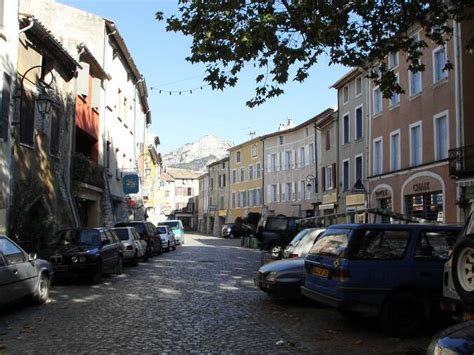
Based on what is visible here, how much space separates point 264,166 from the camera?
2557 inches

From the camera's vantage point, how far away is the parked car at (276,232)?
88.0 feet

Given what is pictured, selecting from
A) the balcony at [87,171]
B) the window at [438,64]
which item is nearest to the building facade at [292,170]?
the window at [438,64]

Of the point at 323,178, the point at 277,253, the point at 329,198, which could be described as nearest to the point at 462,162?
the point at 277,253

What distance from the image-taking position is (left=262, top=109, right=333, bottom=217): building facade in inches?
1993

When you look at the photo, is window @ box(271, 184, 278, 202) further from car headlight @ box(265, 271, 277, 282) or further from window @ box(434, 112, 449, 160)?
car headlight @ box(265, 271, 277, 282)

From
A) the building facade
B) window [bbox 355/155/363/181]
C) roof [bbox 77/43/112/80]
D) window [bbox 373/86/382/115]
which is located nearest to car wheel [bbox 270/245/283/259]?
roof [bbox 77/43/112/80]

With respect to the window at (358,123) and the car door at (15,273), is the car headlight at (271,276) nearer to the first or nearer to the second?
the car door at (15,273)

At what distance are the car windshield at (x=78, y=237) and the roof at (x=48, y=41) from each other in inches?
255

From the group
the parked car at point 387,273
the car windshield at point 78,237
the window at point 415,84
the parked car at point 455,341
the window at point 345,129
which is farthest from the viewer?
the window at point 345,129

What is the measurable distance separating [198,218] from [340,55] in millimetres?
88845

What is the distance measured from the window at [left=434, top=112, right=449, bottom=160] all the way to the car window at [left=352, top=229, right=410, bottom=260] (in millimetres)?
16754

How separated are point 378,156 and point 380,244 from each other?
23.9 metres

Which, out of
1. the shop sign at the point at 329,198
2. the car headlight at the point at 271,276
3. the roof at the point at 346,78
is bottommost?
the car headlight at the point at 271,276

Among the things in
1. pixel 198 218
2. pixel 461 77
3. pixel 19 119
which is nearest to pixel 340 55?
pixel 19 119
